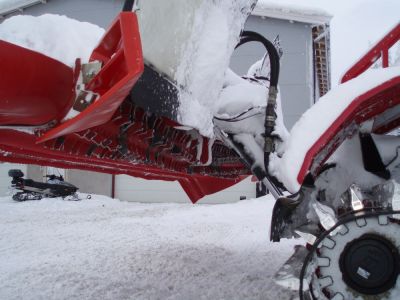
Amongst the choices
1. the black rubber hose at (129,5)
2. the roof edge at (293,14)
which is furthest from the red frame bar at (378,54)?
→ the roof edge at (293,14)

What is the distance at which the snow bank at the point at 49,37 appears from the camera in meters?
1.25

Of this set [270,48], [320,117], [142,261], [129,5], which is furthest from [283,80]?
[129,5]

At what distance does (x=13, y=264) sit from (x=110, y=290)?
56.5 inches

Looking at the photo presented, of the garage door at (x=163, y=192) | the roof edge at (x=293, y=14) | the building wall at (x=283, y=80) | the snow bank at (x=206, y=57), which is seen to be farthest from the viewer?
the roof edge at (x=293, y=14)

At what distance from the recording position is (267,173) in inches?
75.7

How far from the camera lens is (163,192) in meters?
12.3

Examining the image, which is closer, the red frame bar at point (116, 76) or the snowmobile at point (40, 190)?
the red frame bar at point (116, 76)

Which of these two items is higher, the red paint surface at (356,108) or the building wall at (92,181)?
the red paint surface at (356,108)

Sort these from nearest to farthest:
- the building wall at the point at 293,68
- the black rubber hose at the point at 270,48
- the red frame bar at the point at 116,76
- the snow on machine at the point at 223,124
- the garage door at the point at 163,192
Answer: the red frame bar at the point at 116,76 < the snow on machine at the point at 223,124 < the black rubber hose at the point at 270,48 < the garage door at the point at 163,192 < the building wall at the point at 293,68

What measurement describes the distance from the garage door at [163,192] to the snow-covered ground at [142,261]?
235 inches

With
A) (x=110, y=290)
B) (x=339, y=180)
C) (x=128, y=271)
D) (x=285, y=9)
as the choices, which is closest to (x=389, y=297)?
(x=339, y=180)

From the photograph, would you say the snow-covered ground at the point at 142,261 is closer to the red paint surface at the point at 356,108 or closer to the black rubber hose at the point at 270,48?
the red paint surface at the point at 356,108

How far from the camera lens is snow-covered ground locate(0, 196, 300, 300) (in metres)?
2.54

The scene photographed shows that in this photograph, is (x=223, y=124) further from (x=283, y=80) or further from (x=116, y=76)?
(x=283, y=80)
